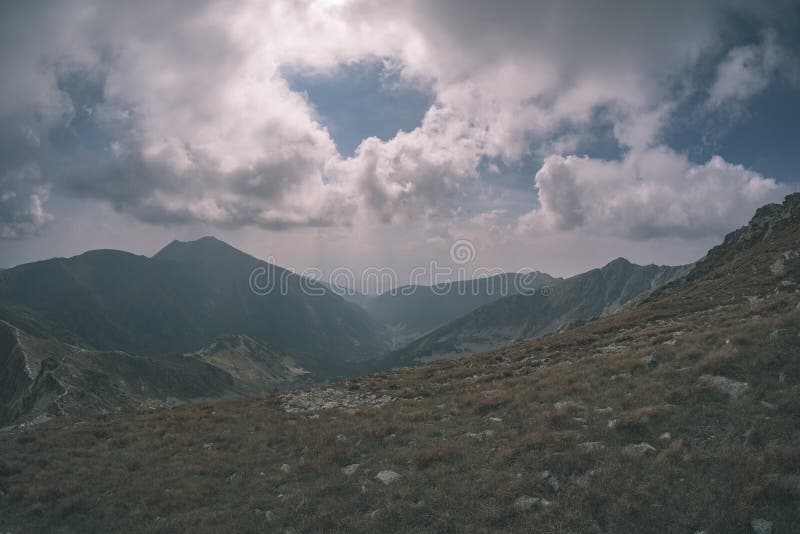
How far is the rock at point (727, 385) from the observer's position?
1338 centimetres

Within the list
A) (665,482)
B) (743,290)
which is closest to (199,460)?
(665,482)

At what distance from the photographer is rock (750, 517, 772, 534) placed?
7.97 m

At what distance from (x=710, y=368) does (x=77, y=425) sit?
108ft

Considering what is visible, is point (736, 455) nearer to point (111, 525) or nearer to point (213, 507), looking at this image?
point (213, 507)

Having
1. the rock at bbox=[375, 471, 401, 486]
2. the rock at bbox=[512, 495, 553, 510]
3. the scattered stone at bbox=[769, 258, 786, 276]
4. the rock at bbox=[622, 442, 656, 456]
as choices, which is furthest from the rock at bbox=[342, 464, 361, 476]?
the scattered stone at bbox=[769, 258, 786, 276]

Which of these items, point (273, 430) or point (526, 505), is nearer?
point (526, 505)

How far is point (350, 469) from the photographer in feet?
47.6

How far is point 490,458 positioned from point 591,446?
3065 millimetres

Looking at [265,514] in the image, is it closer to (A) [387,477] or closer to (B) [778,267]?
(A) [387,477]

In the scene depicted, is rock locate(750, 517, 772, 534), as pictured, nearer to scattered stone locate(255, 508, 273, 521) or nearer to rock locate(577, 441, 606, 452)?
rock locate(577, 441, 606, 452)

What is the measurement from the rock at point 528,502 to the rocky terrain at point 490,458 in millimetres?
52

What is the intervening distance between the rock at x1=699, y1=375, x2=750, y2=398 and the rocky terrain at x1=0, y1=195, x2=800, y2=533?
0.20 ft

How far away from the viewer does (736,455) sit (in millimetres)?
10125

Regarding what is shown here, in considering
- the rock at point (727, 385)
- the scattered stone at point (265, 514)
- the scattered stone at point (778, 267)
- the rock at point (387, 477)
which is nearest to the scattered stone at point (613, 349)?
the rock at point (727, 385)
